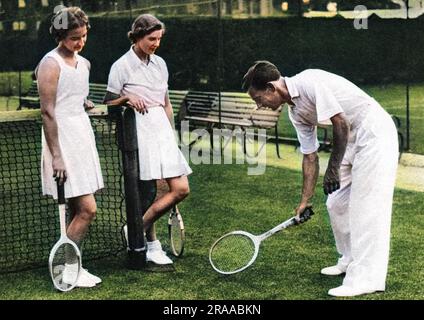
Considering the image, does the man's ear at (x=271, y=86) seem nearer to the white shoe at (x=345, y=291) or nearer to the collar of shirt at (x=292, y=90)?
the collar of shirt at (x=292, y=90)

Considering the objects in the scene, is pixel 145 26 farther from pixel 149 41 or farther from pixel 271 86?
pixel 271 86

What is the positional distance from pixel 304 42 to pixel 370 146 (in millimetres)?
11255

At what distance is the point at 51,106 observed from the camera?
6.05 metres

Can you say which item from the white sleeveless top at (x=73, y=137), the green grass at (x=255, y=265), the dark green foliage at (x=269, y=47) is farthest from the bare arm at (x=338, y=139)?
the dark green foliage at (x=269, y=47)

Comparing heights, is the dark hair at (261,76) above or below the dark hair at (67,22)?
below

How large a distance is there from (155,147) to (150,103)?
0.33 metres

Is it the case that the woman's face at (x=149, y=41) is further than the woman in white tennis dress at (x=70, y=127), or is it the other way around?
the woman's face at (x=149, y=41)

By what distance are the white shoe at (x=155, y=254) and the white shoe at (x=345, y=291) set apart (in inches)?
57.8

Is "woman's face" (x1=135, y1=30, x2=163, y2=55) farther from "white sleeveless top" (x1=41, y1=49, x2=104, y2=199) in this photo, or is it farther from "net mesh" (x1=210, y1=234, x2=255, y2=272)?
"net mesh" (x1=210, y1=234, x2=255, y2=272)

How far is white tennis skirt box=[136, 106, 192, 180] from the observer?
6598 millimetres

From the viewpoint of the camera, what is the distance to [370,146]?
5766 mm

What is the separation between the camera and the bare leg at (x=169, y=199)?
22.0ft

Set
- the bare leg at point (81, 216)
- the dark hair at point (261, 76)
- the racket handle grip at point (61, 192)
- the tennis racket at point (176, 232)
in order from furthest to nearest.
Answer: the tennis racket at point (176, 232)
the bare leg at point (81, 216)
the racket handle grip at point (61, 192)
the dark hair at point (261, 76)

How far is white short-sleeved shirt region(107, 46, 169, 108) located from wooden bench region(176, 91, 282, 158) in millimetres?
6012
